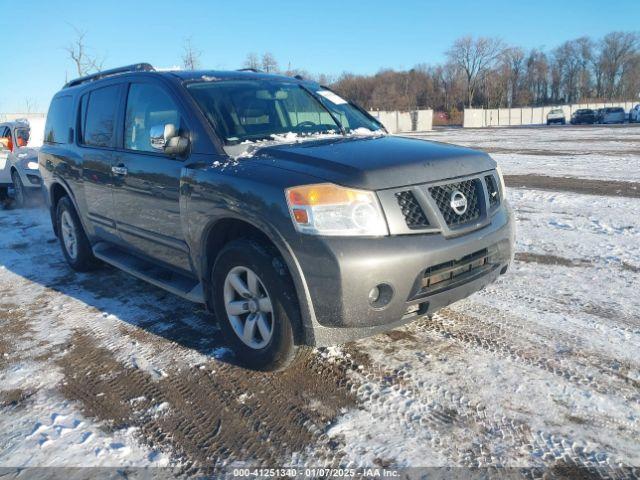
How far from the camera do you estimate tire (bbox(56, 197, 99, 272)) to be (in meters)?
5.50

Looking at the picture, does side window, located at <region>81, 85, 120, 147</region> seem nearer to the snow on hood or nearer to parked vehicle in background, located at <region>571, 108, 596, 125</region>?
the snow on hood

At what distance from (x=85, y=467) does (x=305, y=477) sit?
106 cm

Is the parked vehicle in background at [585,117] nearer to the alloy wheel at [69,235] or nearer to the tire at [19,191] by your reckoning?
the tire at [19,191]

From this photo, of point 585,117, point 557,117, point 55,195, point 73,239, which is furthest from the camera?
point 557,117

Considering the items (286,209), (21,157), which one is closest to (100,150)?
(286,209)

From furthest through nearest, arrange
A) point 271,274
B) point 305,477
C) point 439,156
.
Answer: point 439,156, point 271,274, point 305,477

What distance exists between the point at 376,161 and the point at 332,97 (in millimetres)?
1787

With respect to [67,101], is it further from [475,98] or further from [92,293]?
[475,98]

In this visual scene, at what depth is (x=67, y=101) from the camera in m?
5.70

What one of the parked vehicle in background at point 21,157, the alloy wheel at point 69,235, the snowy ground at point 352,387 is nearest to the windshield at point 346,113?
the snowy ground at point 352,387

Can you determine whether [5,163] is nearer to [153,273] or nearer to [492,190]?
[153,273]

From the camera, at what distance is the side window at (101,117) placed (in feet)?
15.1

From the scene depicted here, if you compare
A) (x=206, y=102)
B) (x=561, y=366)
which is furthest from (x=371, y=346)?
(x=206, y=102)

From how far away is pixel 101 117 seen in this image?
4.81 m
